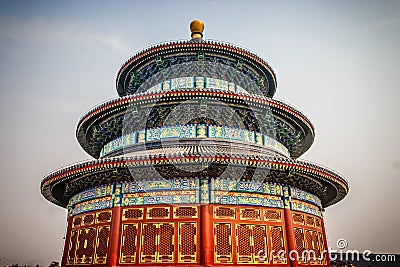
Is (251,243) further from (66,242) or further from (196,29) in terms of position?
(196,29)

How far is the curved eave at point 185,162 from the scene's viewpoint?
12.8 metres

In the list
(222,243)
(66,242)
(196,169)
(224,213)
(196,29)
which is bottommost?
(222,243)

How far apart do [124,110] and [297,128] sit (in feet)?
31.7

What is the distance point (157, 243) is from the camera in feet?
42.7

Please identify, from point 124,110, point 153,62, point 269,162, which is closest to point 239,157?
point 269,162

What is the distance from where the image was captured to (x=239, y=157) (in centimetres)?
1302

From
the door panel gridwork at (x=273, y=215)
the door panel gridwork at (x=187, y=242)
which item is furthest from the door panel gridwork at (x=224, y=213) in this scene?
the door panel gridwork at (x=273, y=215)

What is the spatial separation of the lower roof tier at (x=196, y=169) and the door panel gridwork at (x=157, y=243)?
6.70ft

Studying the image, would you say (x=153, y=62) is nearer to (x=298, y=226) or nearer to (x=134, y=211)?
(x=134, y=211)

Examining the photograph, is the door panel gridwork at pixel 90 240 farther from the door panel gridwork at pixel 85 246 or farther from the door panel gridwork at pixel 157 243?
the door panel gridwork at pixel 157 243

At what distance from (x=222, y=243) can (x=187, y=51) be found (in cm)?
1130

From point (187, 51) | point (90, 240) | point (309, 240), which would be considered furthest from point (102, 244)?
point (187, 51)

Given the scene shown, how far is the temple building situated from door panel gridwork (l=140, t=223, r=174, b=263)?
0.13ft

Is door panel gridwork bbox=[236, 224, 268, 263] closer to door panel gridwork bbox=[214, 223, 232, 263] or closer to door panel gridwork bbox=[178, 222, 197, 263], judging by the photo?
door panel gridwork bbox=[214, 223, 232, 263]
